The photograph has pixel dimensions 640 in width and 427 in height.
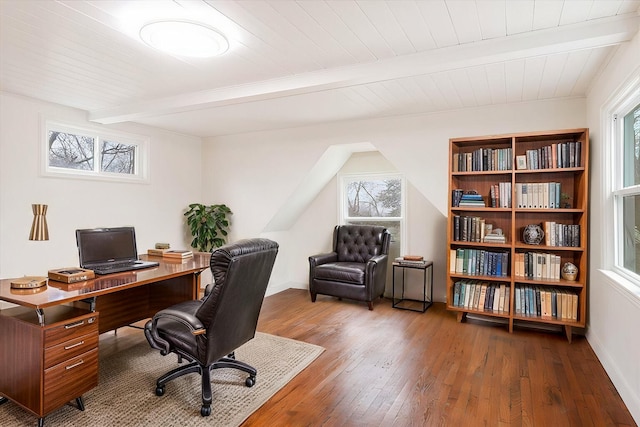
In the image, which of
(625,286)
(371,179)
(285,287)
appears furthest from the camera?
(285,287)

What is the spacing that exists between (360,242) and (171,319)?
310cm

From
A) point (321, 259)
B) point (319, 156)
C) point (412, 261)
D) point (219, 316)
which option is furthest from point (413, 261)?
point (219, 316)

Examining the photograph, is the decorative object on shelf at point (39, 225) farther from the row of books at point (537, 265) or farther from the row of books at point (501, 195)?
the row of books at point (537, 265)

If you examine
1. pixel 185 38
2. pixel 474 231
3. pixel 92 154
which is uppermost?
pixel 185 38

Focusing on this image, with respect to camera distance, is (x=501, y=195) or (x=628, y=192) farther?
(x=501, y=195)

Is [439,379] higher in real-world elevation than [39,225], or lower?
lower

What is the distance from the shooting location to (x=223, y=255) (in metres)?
2.09

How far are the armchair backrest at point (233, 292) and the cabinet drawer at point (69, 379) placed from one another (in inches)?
27.1

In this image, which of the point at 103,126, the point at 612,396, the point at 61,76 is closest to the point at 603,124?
the point at 612,396

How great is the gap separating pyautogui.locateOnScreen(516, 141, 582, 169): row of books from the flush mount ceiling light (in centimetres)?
297

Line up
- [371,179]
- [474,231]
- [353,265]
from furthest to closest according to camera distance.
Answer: [371,179] < [353,265] < [474,231]

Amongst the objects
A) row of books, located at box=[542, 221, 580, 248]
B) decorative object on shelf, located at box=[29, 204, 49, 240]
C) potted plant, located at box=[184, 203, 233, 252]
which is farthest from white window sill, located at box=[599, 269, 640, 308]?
potted plant, located at box=[184, 203, 233, 252]

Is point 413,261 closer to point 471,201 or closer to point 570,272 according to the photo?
point 471,201

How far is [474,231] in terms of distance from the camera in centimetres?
386
